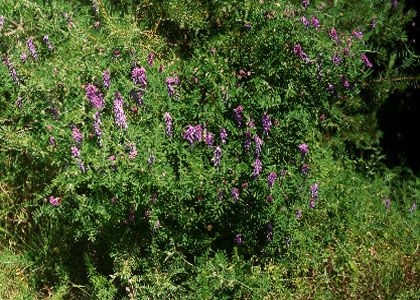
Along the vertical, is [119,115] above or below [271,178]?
above

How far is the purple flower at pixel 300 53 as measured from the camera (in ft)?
10.0

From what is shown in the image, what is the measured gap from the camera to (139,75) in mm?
3168

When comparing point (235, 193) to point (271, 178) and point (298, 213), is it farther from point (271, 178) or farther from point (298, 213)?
point (298, 213)

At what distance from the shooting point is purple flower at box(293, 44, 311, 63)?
10.0 ft

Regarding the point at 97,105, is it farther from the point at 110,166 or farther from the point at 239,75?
the point at 239,75

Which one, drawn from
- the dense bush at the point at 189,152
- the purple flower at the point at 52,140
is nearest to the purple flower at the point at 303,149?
the dense bush at the point at 189,152

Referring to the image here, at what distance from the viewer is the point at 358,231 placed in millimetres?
3754

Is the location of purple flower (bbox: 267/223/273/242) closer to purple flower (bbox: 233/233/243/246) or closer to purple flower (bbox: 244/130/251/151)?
purple flower (bbox: 233/233/243/246)

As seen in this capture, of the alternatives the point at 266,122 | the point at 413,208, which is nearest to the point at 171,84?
the point at 266,122

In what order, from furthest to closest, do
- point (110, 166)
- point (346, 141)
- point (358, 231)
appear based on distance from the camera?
point (346, 141)
point (358, 231)
point (110, 166)

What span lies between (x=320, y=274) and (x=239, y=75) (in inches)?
51.7

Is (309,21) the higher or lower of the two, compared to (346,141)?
higher

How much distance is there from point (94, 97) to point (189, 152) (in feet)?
1.93

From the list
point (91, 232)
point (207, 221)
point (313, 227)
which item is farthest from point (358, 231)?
point (91, 232)
